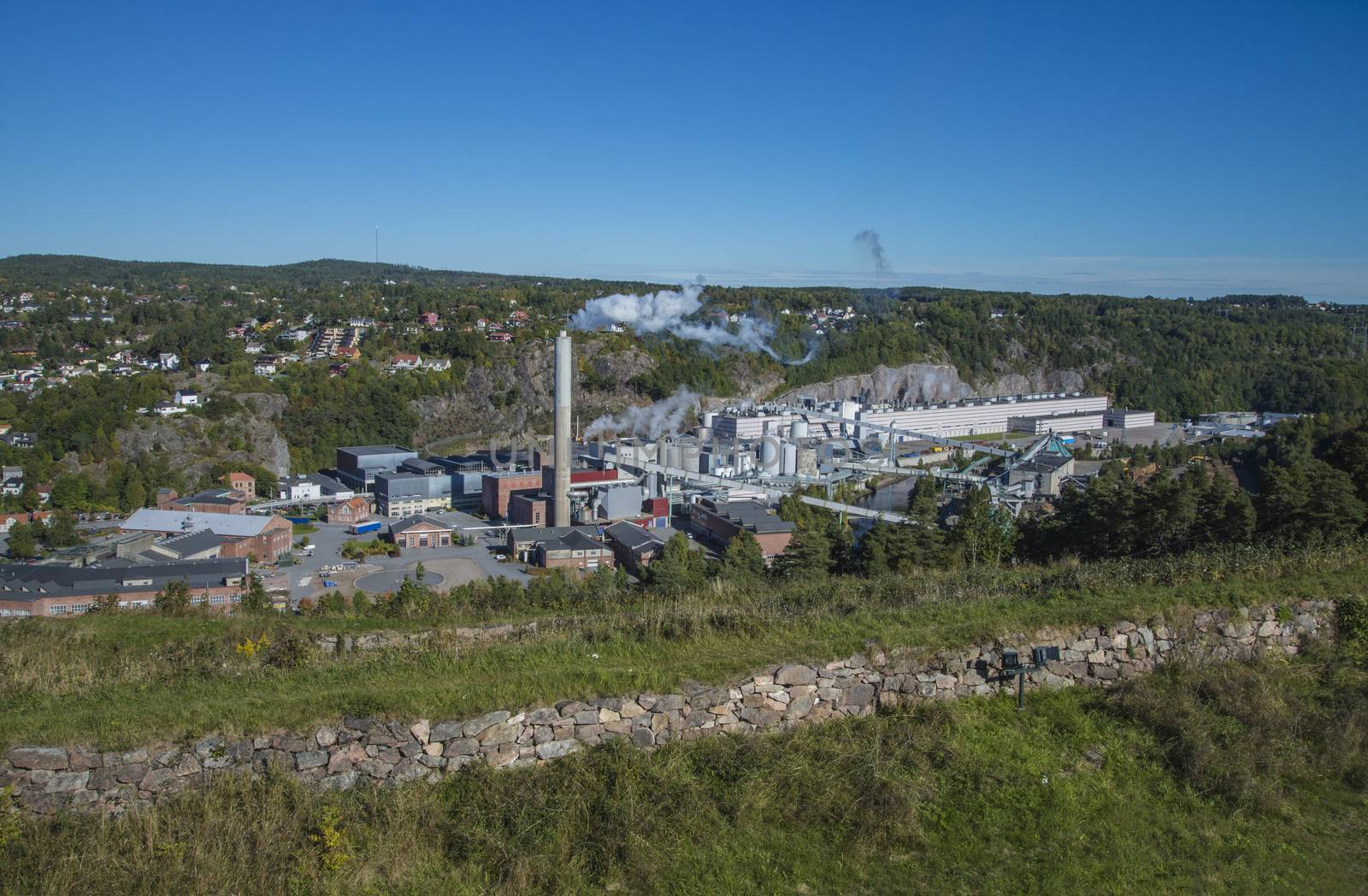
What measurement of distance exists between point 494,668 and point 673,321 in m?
39.7

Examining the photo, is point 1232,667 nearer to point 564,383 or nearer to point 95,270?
point 564,383

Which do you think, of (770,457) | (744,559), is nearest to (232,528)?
(744,559)

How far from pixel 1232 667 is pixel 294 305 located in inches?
2069

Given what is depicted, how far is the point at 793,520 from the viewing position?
18.4 metres

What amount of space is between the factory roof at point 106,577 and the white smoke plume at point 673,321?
29144 mm

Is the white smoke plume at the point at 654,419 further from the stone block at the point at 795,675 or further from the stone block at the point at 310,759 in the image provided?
the stone block at the point at 310,759

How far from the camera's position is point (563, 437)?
20.0m

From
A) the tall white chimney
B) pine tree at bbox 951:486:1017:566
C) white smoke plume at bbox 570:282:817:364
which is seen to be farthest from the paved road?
white smoke plume at bbox 570:282:817:364

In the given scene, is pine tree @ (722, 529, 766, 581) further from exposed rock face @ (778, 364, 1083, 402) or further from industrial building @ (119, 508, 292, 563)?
exposed rock face @ (778, 364, 1083, 402)

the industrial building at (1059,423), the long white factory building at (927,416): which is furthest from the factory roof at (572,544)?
the industrial building at (1059,423)

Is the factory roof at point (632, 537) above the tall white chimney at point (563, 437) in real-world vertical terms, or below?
→ below

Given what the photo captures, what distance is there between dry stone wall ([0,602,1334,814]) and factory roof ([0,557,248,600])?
9.62 m

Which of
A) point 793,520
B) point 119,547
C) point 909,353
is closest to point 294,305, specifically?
point 909,353

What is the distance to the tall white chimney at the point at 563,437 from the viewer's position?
1984 cm
